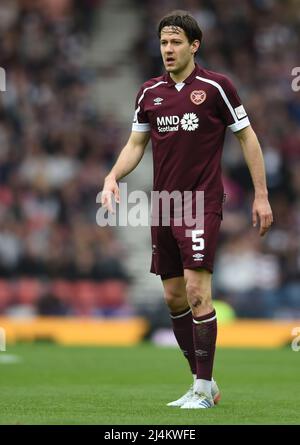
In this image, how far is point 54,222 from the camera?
1898 centimetres

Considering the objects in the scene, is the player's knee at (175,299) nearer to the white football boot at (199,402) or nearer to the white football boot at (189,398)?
the white football boot at (189,398)

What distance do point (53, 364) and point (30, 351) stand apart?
222 cm

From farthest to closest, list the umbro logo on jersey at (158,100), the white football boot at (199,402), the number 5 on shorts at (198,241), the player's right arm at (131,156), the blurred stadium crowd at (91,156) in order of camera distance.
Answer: the blurred stadium crowd at (91,156) < the player's right arm at (131,156) < the umbro logo on jersey at (158,100) < the number 5 on shorts at (198,241) < the white football boot at (199,402)

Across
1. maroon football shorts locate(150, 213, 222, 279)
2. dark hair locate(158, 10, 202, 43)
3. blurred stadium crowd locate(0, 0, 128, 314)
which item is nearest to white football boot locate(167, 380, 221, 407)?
maroon football shorts locate(150, 213, 222, 279)

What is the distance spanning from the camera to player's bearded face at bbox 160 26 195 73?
8.16 meters

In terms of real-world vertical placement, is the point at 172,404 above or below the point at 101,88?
below

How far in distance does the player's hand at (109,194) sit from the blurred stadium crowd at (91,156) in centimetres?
959

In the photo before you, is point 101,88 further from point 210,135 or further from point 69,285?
point 210,135

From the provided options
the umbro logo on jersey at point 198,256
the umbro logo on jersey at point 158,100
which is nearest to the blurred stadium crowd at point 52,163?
the umbro logo on jersey at point 158,100

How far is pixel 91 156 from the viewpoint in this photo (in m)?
20.0

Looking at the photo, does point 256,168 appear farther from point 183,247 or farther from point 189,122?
point 183,247

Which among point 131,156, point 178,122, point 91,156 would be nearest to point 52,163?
point 91,156

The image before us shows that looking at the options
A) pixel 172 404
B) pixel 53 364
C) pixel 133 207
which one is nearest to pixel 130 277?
pixel 133 207

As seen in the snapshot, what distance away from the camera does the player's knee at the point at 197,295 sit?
8.01 metres
